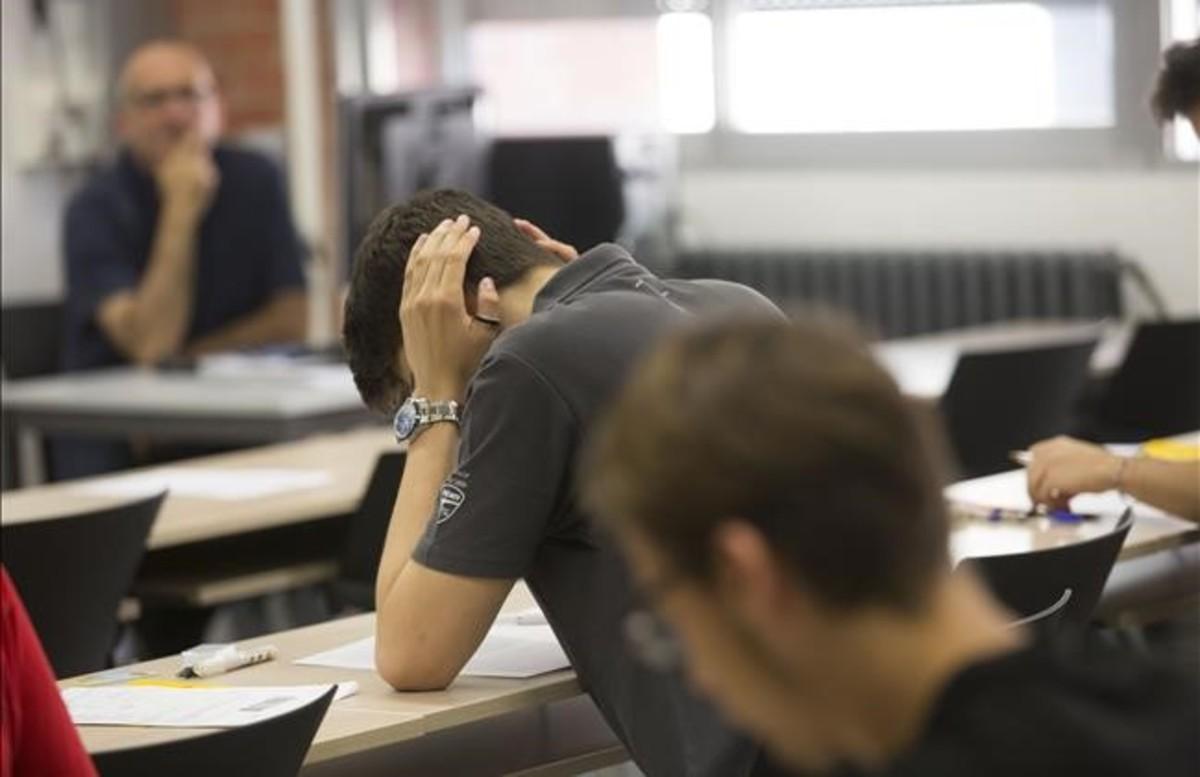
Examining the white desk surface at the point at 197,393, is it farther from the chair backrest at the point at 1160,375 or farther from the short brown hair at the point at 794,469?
→ the short brown hair at the point at 794,469

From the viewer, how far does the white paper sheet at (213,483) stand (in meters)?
4.37

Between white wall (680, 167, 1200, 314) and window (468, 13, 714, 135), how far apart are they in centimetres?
27

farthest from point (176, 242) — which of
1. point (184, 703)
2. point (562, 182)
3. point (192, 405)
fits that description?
point (184, 703)

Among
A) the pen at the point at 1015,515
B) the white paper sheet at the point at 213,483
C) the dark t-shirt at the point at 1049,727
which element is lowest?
the white paper sheet at the point at 213,483

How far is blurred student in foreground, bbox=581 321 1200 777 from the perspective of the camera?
4.01 ft

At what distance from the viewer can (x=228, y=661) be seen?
2.86 meters

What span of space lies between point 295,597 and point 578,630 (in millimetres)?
2747

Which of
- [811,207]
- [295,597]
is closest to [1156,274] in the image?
[811,207]

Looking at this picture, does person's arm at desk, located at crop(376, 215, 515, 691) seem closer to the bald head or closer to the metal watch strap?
the metal watch strap

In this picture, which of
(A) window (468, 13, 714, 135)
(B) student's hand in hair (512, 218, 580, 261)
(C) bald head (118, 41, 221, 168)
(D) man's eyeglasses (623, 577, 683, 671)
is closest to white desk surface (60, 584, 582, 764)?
(B) student's hand in hair (512, 218, 580, 261)

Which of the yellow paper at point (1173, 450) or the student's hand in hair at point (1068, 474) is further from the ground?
the student's hand in hair at point (1068, 474)

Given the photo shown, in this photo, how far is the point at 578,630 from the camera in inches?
105

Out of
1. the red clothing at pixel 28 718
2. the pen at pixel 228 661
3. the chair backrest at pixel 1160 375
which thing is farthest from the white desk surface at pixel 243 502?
the chair backrest at pixel 1160 375

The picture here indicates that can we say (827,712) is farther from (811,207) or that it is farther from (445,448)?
(811,207)
